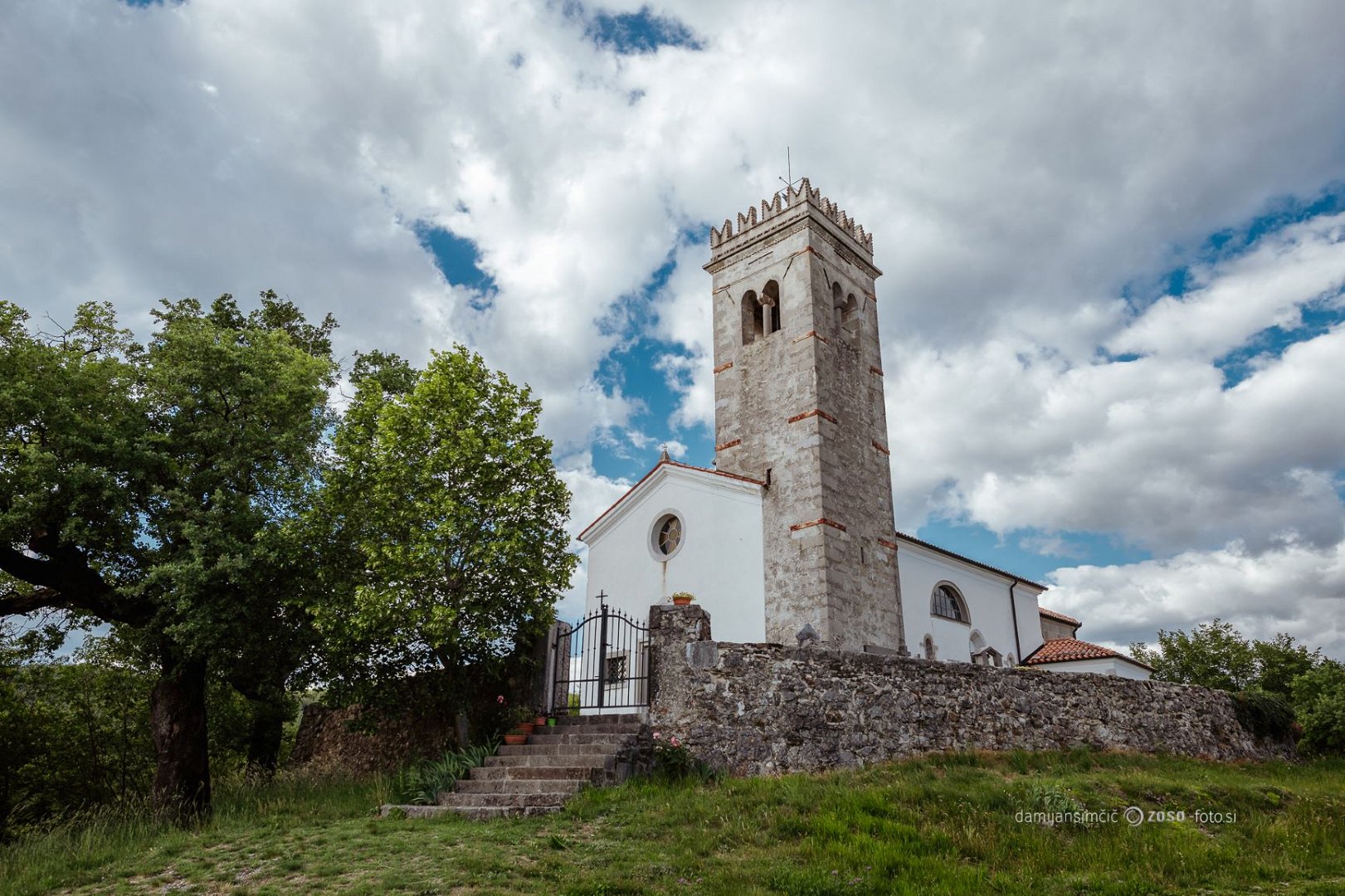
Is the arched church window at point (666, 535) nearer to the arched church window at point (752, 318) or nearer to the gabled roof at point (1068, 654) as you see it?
the arched church window at point (752, 318)

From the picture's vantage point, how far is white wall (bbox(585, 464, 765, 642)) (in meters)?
21.6

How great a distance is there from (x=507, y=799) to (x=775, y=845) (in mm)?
4181

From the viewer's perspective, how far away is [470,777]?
12.4 metres

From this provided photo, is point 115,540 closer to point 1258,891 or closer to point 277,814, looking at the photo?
point 277,814

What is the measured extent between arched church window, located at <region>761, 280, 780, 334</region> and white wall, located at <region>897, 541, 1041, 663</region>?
812 cm

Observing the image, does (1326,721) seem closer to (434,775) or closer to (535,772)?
(535,772)

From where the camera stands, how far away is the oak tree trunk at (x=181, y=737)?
1364cm

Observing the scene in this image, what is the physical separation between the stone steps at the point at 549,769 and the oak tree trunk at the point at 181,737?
470 cm

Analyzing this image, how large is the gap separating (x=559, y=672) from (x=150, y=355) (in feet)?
32.1

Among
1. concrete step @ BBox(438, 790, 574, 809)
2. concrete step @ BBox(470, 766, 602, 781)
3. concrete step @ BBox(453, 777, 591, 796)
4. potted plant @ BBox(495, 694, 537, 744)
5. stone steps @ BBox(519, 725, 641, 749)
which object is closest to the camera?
concrete step @ BBox(438, 790, 574, 809)

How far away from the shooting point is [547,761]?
492 inches

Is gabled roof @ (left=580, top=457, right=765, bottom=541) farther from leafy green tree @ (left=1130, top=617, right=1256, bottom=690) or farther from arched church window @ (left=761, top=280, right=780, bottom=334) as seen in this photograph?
leafy green tree @ (left=1130, top=617, right=1256, bottom=690)

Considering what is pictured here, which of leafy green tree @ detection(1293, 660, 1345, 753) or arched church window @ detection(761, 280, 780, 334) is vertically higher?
arched church window @ detection(761, 280, 780, 334)

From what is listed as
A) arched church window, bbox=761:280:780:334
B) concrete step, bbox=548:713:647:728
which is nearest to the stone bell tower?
arched church window, bbox=761:280:780:334
